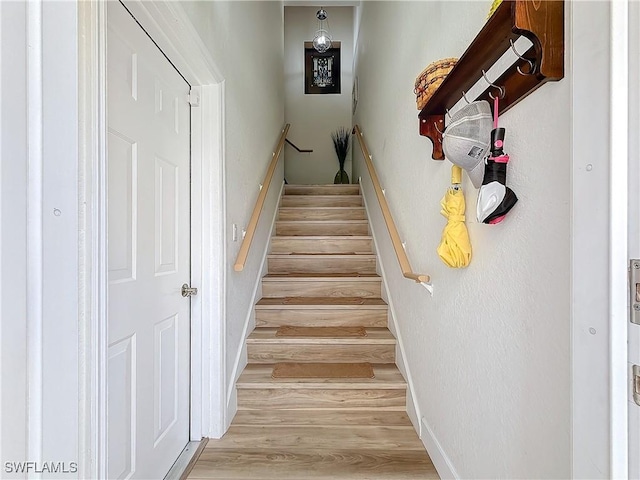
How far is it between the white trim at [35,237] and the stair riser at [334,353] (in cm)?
154

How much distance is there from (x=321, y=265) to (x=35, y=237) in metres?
2.36

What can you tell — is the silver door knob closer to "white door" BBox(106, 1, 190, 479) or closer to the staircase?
"white door" BBox(106, 1, 190, 479)

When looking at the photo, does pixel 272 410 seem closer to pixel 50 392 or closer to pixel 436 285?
pixel 436 285

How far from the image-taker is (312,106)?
5066mm

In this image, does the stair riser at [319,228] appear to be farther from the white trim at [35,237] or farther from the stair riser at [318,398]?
the white trim at [35,237]

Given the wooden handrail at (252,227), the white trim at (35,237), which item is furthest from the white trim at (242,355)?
the white trim at (35,237)

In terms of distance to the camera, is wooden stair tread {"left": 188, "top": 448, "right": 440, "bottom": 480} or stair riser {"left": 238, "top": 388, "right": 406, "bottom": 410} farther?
stair riser {"left": 238, "top": 388, "right": 406, "bottom": 410}

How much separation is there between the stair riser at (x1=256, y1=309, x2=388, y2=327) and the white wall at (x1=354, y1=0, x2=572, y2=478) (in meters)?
0.33

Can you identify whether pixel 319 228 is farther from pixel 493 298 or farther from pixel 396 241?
pixel 493 298

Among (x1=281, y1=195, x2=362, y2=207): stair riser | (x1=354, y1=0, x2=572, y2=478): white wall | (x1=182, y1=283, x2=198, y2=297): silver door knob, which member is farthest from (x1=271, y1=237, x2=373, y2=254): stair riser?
(x1=182, y1=283, x2=198, y2=297): silver door knob

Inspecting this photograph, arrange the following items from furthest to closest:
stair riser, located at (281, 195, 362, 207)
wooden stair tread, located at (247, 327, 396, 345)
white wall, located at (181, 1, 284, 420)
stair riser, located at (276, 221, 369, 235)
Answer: stair riser, located at (281, 195, 362, 207), stair riser, located at (276, 221, 369, 235), wooden stair tread, located at (247, 327, 396, 345), white wall, located at (181, 1, 284, 420)

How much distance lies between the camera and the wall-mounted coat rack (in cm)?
69

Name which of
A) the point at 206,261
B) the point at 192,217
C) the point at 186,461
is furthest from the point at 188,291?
the point at 186,461

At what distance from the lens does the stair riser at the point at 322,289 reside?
2.60 meters
